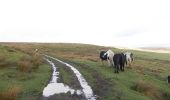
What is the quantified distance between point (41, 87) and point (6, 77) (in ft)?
20.0

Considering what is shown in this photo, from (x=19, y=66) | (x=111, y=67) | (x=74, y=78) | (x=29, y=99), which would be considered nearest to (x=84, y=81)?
(x=74, y=78)

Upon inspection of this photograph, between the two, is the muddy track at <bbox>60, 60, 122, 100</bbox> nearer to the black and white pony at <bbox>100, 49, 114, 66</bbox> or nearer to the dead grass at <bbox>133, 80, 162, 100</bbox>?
the dead grass at <bbox>133, 80, 162, 100</bbox>

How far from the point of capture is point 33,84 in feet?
88.8

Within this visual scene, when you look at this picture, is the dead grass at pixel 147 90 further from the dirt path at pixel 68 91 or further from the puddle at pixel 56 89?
the puddle at pixel 56 89

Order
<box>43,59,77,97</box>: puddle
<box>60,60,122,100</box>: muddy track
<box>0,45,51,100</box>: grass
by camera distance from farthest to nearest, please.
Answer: <box>43,59,77,97</box>: puddle < <box>60,60,122,100</box>: muddy track < <box>0,45,51,100</box>: grass

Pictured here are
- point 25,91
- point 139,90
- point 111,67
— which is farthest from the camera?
point 111,67

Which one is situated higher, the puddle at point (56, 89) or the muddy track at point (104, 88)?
the puddle at point (56, 89)

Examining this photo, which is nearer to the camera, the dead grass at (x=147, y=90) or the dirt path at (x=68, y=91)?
the dirt path at (x=68, y=91)

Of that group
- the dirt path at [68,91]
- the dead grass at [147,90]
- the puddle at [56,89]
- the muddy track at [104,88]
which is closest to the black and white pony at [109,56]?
the muddy track at [104,88]

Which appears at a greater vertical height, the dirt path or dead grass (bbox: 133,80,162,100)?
the dirt path

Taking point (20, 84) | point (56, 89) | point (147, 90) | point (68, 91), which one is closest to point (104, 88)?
point (68, 91)

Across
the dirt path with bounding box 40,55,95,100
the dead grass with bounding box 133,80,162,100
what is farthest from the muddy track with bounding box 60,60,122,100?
the dead grass with bounding box 133,80,162,100

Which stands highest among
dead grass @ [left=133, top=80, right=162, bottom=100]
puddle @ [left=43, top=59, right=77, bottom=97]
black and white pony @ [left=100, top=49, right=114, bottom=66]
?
black and white pony @ [left=100, top=49, right=114, bottom=66]

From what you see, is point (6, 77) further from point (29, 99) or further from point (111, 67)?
point (111, 67)
